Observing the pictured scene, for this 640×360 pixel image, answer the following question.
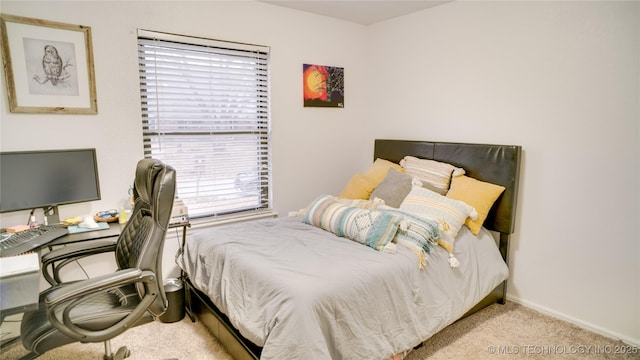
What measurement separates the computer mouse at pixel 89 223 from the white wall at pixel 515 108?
20 centimetres

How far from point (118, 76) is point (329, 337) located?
233 centimetres

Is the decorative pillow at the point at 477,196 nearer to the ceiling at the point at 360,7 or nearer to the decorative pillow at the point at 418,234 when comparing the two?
the decorative pillow at the point at 418,234

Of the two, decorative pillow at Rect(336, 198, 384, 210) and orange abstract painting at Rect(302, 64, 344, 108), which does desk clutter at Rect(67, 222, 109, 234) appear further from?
orange abstract painting at Rect(302, 64, 344, 108)

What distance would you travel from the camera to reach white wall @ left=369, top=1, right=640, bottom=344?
237 centimetres

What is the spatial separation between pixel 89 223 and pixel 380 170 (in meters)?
2.37

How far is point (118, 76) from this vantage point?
8.84 feet

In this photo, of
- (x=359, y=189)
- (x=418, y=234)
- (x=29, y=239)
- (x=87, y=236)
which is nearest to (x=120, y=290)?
(x=87, y=236)

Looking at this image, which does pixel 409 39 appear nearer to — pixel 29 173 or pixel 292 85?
pixel 292 85

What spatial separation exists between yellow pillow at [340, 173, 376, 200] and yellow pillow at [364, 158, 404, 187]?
0.05 m

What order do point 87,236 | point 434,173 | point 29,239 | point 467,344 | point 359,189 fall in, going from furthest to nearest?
point 359,189 < point 434,173 < point 467,344 < point 87,236 < point 29,239

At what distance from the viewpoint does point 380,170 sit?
11.4 ft

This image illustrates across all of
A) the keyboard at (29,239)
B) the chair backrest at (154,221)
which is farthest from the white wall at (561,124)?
the keyboard at (29,239)

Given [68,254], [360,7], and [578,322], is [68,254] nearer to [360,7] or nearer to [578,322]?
[360,7]

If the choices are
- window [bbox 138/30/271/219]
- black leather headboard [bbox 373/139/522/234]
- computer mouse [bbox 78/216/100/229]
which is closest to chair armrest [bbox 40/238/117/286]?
computer mouse [bbox 78/216/100/229]
